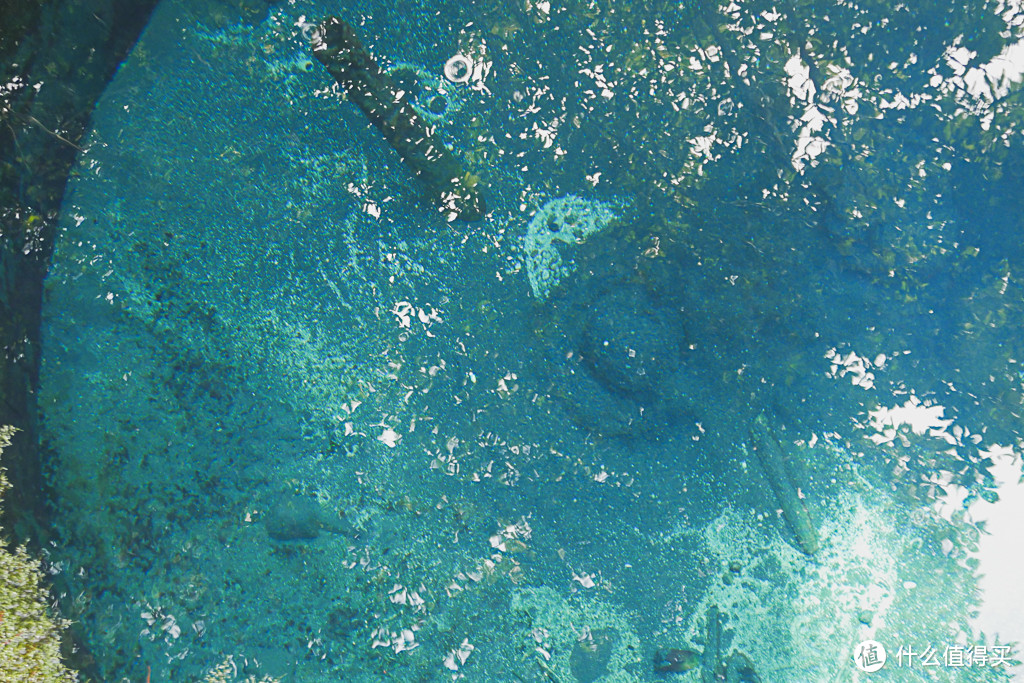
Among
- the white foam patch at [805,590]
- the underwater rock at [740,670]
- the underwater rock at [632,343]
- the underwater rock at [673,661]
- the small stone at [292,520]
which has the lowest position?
the small stone at [292,520]

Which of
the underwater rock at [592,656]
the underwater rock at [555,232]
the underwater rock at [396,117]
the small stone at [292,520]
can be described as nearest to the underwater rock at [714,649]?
the underwater rock at [592,656]

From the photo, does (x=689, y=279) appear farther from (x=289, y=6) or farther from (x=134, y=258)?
(x=134, y=258)

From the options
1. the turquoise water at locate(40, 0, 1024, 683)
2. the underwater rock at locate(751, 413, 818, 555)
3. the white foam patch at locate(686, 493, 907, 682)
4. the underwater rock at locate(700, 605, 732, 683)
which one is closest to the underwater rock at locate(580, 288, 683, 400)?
the turquoise water at locate(40, 0, 1024, 683)

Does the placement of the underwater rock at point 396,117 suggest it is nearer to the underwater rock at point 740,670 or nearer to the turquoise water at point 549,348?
the turquoise water at point 549,348

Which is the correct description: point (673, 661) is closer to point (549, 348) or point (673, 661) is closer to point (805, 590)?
point (805, 590)

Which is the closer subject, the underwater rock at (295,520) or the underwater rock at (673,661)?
the underwater rock at (295,520)

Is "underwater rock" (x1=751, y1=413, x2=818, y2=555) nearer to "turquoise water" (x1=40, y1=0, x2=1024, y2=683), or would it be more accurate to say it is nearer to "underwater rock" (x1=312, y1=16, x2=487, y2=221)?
"turquoise water" (x1=40, y1=0, x2=1024, y2=683)

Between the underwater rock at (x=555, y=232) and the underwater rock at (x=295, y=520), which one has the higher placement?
the underwater rock at (x=555, y=232)
